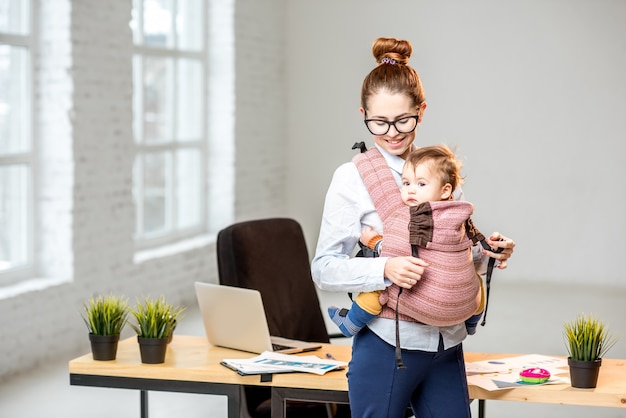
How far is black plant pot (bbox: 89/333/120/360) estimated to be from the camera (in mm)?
2738

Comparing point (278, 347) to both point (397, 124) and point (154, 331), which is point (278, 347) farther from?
point (397, 124)

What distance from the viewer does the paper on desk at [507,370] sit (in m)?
2.49

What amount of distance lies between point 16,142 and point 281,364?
3.20m

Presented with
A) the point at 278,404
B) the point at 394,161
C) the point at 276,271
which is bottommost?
the point at 278,404

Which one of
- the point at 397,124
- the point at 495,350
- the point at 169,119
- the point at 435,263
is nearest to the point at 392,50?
the point at 397,124

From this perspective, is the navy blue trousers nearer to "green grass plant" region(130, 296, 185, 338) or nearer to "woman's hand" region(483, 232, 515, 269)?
"woman's hand" region(483, 232, 515, 269)

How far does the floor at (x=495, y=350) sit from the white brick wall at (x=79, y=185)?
9.4 inches

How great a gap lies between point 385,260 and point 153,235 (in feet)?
15.5

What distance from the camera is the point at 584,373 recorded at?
8.06 feet

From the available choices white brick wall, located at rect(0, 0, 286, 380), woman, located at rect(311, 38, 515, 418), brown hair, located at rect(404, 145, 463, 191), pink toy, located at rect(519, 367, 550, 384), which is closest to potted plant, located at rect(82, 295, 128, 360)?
woman, located at rect(311, 38, 515, 418)

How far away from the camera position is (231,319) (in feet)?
9.51

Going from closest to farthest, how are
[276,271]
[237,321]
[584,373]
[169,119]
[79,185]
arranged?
[584,373] < [237,321] < [276,271] < [79,185] < [169,119]

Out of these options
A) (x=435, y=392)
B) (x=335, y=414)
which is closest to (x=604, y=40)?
(x=335, y=414)

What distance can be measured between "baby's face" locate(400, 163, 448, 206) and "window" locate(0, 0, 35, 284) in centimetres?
345
